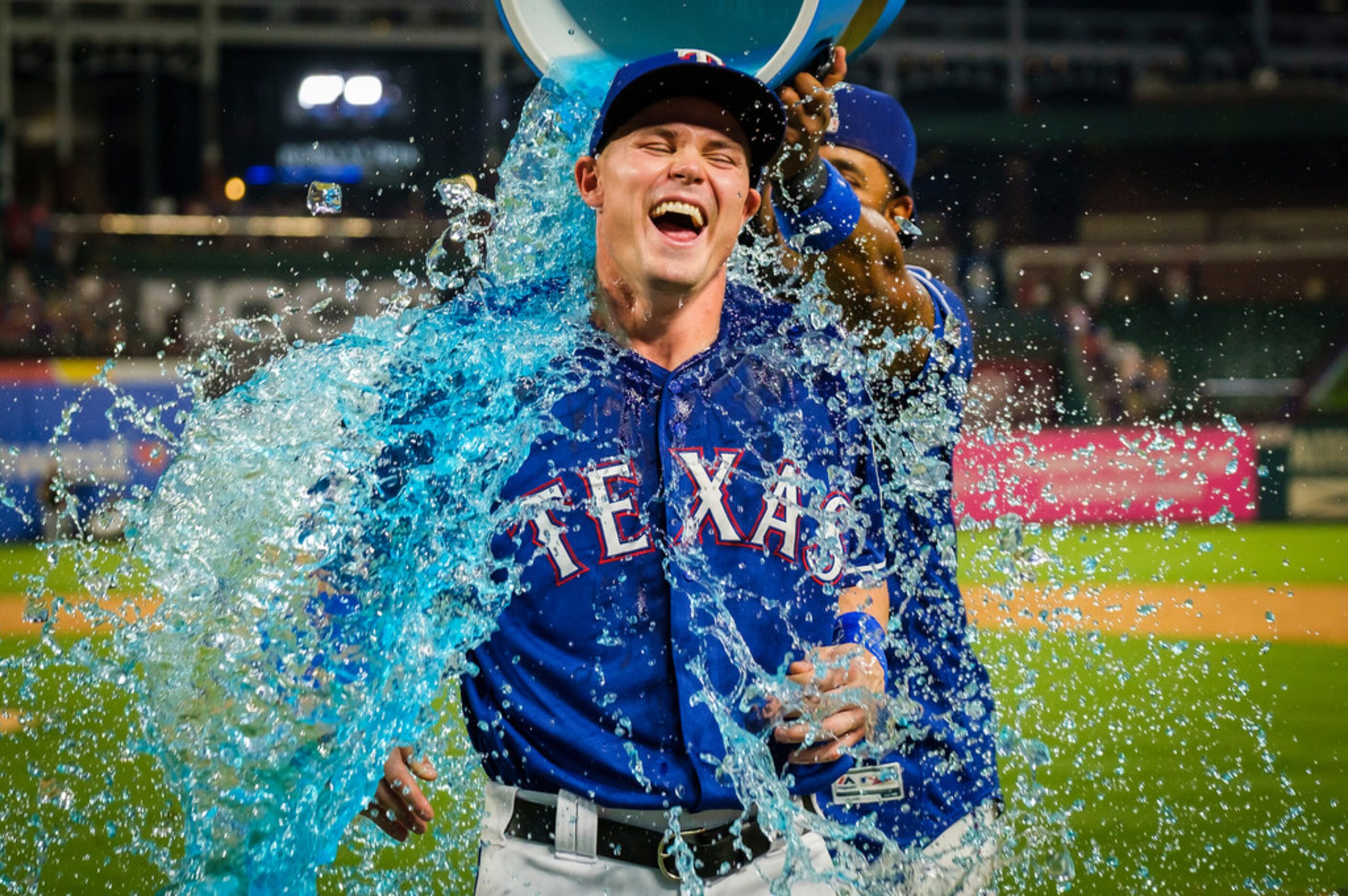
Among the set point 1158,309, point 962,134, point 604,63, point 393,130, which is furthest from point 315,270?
point 604,63

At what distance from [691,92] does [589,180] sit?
248mm

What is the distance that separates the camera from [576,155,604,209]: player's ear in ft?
7.91

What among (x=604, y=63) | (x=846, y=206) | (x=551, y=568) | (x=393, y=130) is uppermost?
(x=393, y=130)

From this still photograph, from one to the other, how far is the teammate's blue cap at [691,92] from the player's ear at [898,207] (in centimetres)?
111

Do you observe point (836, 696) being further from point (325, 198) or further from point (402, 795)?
point (325, 198)

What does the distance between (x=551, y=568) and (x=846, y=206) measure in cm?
105

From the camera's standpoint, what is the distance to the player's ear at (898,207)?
136 inches


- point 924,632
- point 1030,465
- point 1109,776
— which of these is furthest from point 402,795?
point 1030,465

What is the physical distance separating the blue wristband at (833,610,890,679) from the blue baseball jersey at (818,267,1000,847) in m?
0.49

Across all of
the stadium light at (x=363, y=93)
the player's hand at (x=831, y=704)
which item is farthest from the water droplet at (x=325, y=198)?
the stadium light at (x=363, y=93)

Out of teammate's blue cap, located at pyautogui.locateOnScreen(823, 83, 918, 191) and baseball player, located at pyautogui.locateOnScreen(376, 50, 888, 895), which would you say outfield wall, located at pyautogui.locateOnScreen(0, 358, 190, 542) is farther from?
baseball player, located at pyautogui.locateOnScreen(376, 50, 888, 895)

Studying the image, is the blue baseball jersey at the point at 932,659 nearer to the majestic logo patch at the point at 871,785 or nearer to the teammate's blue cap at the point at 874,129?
the majestic logo patch at the point at 871,785

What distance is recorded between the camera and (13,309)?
19641 millimetres

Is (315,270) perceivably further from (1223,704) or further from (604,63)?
(604,63)
